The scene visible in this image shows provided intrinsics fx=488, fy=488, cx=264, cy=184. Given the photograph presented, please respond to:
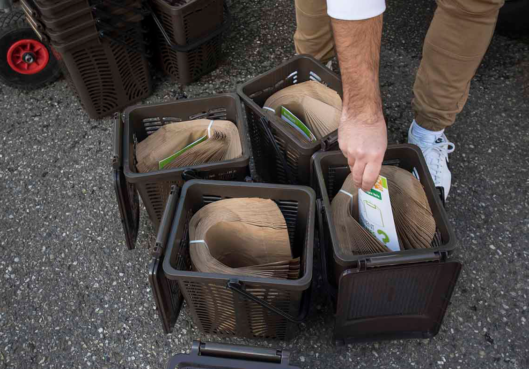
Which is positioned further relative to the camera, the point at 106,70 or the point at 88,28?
the point at 106,70

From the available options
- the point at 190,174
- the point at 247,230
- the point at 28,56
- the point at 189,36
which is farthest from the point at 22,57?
the point at 247,230

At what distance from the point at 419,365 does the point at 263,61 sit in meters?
1.60

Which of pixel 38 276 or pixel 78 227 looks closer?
pixel 38 276

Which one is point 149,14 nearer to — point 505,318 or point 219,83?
point 219,83

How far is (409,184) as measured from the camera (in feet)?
4.45

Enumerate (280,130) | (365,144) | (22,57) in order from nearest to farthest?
(365,144) < (280,130) < (22,57)

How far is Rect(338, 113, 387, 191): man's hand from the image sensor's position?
3.58 ft

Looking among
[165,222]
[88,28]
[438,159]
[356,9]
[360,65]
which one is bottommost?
[438,159]

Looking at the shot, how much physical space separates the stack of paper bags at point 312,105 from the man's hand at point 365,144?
17.4 inches

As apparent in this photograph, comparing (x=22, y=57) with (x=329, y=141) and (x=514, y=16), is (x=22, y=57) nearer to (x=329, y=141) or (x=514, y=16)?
(x=329, y=141)

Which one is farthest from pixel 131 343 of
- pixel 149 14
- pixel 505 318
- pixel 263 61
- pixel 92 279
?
pixel 263 61

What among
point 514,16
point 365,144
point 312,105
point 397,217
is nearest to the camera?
point 365,144

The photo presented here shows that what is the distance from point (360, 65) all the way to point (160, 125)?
79 centimetres

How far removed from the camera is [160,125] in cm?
168
